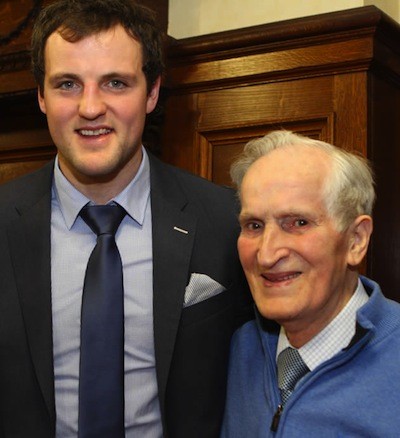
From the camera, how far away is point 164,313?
6.38 ft

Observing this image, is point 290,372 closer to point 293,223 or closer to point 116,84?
point 293,223

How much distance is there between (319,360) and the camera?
1.74 meters

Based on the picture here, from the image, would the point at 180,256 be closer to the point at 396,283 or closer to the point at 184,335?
the point at 184,335

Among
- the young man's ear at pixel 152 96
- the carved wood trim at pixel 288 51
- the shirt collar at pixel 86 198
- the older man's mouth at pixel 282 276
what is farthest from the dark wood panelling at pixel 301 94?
the older man's mouth at pixel 282 276

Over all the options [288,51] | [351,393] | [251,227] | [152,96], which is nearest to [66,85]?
[152,96]

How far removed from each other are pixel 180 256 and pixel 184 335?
18 centimetres

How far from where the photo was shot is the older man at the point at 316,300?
5.42 ft

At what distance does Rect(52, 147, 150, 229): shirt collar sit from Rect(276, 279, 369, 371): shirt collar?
52 centimetres

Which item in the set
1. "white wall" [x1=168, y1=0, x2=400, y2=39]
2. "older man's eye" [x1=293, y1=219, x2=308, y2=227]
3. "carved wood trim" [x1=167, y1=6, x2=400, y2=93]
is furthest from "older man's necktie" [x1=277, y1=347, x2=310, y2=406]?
"white wall" [x1=168, y1=0, x2=400, y2=39]

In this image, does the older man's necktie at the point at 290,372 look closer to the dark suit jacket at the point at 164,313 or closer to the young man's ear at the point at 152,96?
the dark suit jacket at the point at 164,313

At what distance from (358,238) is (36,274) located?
0.71 m

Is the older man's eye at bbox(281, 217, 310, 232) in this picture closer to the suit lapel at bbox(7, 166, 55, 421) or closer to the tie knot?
the tie knot

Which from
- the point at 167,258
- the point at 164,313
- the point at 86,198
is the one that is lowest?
the point at 164,313

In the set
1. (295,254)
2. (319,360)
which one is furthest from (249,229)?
(319,360)
